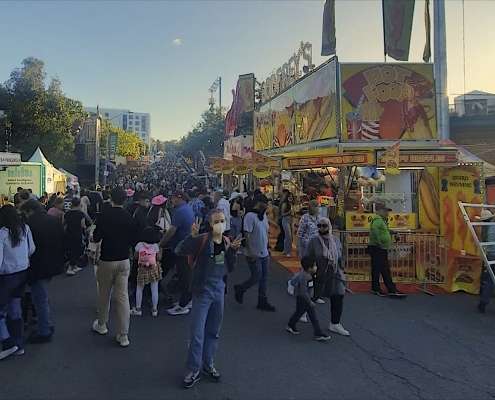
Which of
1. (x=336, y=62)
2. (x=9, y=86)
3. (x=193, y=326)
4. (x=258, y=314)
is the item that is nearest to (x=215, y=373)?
(x=193, y=326)

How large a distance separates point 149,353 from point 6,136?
92.9ft

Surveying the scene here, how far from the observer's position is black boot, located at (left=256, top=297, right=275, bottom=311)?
22.0 feet

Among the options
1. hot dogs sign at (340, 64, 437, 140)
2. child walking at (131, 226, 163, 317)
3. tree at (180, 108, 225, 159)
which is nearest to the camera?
child walking at (131, 226, 163, 317)

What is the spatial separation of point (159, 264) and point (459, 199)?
6.07 metres

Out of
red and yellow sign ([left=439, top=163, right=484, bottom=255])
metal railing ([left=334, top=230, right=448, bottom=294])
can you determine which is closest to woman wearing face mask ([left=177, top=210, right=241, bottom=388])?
metal railing ([left=334, top=230, right=448, bottom=294])

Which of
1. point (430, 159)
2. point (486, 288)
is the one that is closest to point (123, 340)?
point (486, 288)

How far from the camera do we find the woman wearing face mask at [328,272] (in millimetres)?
5574

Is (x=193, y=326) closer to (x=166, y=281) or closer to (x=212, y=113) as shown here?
(x=166, y=281)

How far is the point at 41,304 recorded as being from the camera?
5.12 meters

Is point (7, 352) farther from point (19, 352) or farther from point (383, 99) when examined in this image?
point (383, 99)

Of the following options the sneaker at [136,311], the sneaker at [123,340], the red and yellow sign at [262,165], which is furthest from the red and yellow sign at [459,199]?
the sneaker at [123,340]

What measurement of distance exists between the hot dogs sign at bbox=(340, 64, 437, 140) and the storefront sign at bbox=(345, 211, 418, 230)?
10.3ft

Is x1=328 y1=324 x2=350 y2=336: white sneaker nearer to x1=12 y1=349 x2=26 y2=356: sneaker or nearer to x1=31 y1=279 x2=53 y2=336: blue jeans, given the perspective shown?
x1=31 y1=279 x2=53 y2=336: blue jeans

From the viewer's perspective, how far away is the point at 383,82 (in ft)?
39.1
